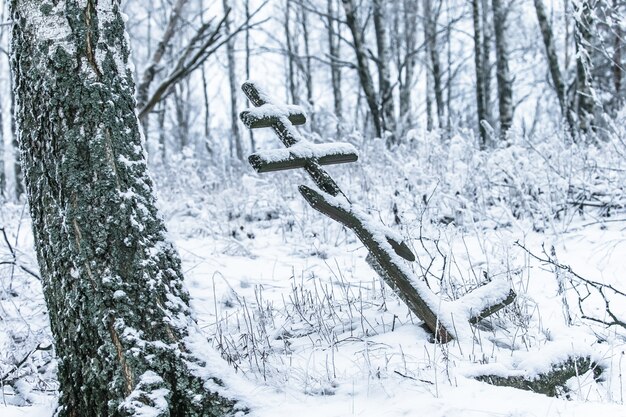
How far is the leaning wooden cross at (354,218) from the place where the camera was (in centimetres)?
253

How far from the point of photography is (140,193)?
2055 millimetres

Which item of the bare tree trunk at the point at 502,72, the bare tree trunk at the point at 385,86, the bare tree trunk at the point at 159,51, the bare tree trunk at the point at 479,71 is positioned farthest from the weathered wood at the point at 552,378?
the bare tree trunk at the point at 479,71

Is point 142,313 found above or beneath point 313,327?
above

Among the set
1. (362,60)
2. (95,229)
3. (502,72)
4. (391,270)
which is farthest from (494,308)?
(502,72)

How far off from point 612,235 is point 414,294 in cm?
252

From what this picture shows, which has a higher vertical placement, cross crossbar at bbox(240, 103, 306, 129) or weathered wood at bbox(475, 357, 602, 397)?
cross crossbar at bbox(240, 103, 306, 129)

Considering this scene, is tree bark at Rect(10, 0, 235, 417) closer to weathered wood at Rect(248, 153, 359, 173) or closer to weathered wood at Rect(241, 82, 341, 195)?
weathered wood at Rect(248, 153, 359, 173)

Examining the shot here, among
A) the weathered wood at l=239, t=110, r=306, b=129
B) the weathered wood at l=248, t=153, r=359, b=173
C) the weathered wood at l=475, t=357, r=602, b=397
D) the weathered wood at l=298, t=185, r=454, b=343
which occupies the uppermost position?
the weathered wood at l=239, t=110, r=306, b=129

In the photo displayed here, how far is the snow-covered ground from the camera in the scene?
2.08 metres

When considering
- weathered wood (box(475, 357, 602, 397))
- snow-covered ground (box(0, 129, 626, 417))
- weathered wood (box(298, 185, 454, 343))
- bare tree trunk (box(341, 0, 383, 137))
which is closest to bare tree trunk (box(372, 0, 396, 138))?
bare tree trunk (box(341, 0, 383, 137))

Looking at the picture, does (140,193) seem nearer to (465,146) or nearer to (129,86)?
(129,86)

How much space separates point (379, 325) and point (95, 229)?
1.53m

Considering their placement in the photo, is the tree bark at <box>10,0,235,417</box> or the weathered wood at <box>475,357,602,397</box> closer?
the tree bark at <box>10,0,235,417</box>

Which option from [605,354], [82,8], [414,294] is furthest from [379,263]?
[82,8]
